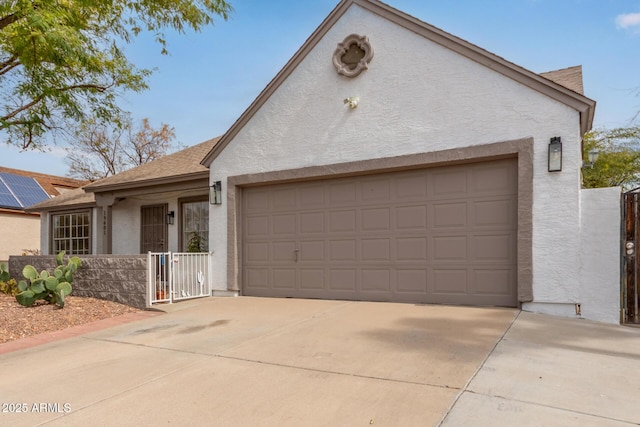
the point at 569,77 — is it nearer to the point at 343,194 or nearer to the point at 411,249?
the point at 411,249

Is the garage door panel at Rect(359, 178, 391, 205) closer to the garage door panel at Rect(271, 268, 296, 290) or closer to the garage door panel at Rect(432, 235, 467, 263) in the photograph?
the garage door panel at Rect(432, 235, 467, 263)

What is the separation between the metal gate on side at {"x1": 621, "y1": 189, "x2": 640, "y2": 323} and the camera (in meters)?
5.83

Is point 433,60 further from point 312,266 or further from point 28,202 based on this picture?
point 28,202

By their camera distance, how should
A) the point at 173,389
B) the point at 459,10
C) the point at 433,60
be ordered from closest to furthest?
the point at 173,389, the point at 433,60, the point at 459,10

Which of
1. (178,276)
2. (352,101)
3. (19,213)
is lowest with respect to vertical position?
(178,276)

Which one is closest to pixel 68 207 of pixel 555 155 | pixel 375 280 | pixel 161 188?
pixel 161 188

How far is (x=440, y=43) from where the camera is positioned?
284 inches

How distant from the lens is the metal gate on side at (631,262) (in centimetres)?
583

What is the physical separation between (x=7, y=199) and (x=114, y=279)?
1712cm

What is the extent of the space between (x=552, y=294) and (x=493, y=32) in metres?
6.62

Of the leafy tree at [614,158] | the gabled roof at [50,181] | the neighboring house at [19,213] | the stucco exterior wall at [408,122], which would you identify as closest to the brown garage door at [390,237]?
the stucco exterior wall at [408,122]

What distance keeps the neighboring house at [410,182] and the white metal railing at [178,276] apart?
0.34 meters

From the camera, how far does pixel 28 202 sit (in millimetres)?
21219

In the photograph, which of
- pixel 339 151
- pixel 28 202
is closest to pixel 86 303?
pixel 339 151
